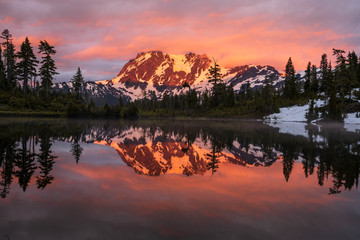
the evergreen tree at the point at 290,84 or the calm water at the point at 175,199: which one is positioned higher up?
the evergreen tree at the point at 290,84

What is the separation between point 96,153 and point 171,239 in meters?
10.9

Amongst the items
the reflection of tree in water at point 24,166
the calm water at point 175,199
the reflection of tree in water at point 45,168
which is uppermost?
the reflection of tree in water at point 24,166

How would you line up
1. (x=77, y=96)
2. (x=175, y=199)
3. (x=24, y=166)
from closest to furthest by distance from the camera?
1. (x=175, y=199)
2. (x=24, y=166)
3. (x=77, y=96)

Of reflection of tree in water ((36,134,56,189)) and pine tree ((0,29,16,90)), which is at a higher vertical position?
pine tree ((0,29,16,90))

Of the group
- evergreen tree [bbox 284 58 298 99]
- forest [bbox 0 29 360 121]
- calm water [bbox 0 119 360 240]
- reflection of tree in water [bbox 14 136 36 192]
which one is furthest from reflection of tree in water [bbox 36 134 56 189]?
evergreen tree [bbox 284 58 298 99]

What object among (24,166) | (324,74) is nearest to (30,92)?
Result: (24,166)

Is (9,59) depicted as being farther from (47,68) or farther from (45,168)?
(45,168)


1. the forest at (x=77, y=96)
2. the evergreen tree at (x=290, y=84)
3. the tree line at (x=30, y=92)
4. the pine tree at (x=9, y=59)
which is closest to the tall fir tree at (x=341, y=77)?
the forest at (x=77, y=96)

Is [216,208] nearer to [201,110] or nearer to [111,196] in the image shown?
[111,196]

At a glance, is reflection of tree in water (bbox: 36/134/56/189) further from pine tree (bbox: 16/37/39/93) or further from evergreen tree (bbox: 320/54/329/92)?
evergreen tree (bbox: 320/54/329/92)

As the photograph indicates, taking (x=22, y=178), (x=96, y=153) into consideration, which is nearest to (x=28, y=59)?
(x=96, y=153)

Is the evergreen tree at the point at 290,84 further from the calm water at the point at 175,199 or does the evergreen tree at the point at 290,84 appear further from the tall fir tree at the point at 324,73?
the calm water at the point at 175,199

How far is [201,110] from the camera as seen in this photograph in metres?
115

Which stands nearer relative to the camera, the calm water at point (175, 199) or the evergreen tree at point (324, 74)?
the calm water at point (175, 199)
